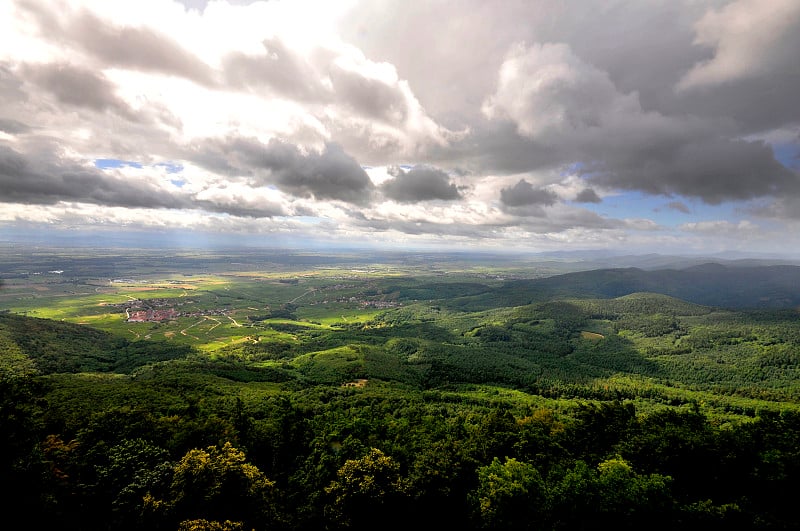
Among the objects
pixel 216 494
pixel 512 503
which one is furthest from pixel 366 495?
pixel 512 503

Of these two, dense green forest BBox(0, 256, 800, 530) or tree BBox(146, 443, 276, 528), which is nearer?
tree BBox(146, 443, 276, 528)

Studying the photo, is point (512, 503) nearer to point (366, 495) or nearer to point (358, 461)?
point (366, 495)

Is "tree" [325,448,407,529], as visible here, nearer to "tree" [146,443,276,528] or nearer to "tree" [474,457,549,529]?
"tree" [146,443,276,528]

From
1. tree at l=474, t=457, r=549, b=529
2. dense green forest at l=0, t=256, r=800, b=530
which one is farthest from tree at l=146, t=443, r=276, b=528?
tree at l=474, t=457, r=549, b=529

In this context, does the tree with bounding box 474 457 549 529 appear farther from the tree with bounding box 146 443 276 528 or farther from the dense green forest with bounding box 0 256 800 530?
the tree with bounding box 146 443 276 528

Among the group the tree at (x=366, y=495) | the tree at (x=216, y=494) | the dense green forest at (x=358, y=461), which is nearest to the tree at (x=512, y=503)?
the dense green forest at (x=358, y=461)

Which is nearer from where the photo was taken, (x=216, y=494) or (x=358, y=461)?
(x=216, y=494)

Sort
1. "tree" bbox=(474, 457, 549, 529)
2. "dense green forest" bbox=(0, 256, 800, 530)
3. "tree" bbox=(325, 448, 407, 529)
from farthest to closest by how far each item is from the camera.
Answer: "tree" bbox=(474, 457, 549, 529) < "tree" bbox=(325, 448, 407, 529) < "dense green forest" bbox=(0, 256, 800, 530)

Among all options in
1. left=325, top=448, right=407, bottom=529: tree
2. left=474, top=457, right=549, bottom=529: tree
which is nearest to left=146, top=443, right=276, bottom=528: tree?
left=325, top=448, right=407, bottom=529: tree

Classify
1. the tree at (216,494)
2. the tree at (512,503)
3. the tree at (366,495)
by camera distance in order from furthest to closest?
1. the tree at (512,503)
2. the tree at (366,495)
3. the tree at (216,494)

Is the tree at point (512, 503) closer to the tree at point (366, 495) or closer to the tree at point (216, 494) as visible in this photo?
the tree at point (366, 495)

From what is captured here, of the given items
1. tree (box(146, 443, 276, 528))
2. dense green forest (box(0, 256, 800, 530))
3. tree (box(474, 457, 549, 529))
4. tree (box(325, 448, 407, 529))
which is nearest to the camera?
tree (box(146, 443, 276, 528))

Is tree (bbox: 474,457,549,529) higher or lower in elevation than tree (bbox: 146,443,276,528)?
lower
